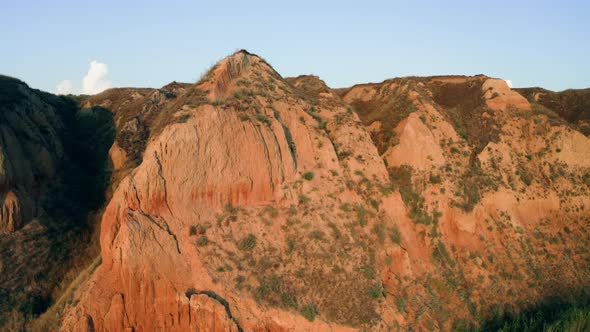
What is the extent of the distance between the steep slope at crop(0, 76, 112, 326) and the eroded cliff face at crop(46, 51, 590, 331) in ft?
8.18

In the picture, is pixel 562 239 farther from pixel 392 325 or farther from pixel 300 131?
pixel 300 131

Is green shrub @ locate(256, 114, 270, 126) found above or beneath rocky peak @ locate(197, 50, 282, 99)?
beneath

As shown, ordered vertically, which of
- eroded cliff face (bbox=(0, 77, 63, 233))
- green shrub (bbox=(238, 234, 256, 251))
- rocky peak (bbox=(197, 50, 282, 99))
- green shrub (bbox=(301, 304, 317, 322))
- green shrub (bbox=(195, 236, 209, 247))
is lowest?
green shrub (bbox=(301, 304, 317, 322))

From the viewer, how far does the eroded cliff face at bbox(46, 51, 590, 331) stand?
1552cm

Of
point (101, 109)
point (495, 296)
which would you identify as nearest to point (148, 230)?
point (495, 296)

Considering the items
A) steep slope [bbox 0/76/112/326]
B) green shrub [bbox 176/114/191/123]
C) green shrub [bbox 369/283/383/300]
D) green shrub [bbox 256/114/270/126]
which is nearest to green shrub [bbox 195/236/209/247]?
green shrub [bbox 176/114/191/123]

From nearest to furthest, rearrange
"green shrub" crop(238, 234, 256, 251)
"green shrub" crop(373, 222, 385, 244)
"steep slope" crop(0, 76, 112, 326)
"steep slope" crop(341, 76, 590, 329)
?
"green shrub" crop(238, 234, 256, 251)
"steep slope" crop(0, 76, 112, 326)
"green shrub" crop(373, 222, 385, 244)
"steep slope" crop(341, 76, 590, 329)

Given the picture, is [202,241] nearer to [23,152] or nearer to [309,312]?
[309,312]

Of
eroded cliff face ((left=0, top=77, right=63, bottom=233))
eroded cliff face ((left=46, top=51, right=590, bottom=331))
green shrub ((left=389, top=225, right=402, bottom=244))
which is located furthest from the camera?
eroded cliff face ((left=0, top=77, right=63, bottom=233))

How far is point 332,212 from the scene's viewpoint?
Result: 1897 cm

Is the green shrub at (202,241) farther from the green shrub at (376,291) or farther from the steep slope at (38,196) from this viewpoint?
the steep slope at (38,196)

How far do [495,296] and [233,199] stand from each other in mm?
11400

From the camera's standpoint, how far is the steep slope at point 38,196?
18172mm

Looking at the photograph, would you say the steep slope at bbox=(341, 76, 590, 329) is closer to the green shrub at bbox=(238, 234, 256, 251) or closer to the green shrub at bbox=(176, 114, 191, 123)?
the green shrub at bbox=(238, 234, 256, 251)
